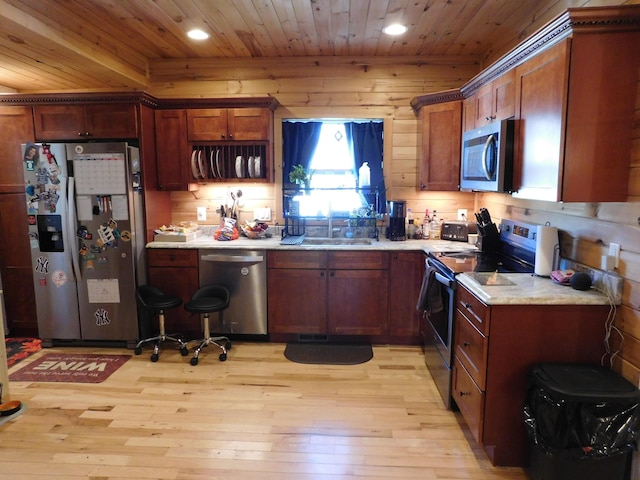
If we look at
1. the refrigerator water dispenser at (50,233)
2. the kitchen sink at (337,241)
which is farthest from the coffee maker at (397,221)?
the refrigerator water dispenser at (50,233)

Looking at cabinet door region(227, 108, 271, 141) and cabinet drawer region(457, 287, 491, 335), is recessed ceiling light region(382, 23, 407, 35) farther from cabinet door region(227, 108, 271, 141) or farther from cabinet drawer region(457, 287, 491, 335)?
cabinet drawer region(457, 287, 491, 335)

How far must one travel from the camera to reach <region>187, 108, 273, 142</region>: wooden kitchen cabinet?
3.87 m

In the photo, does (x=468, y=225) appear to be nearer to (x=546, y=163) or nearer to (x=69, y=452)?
(x=546, y=163)

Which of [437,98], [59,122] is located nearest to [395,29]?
[437,98]

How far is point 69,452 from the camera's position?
2.33 m

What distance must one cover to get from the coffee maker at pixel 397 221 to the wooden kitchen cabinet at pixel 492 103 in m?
0.85

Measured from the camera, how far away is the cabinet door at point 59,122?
363 centimetres

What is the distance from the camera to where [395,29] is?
133 inches

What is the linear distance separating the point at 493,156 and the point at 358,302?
1678 mm

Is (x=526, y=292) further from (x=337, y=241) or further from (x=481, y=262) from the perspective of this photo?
(x=337, y=241)

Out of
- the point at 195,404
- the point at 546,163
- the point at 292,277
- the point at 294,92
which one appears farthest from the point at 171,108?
the point at 546,163

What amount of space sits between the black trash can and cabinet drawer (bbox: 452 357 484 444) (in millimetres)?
291

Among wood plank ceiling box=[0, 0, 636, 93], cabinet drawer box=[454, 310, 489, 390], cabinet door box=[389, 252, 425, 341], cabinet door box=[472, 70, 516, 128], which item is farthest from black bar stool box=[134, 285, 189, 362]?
cabinet door box=[472, 70, 516, 128]

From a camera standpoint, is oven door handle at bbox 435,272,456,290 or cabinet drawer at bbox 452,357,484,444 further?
oven door handle at bbox 435,272,456,290
